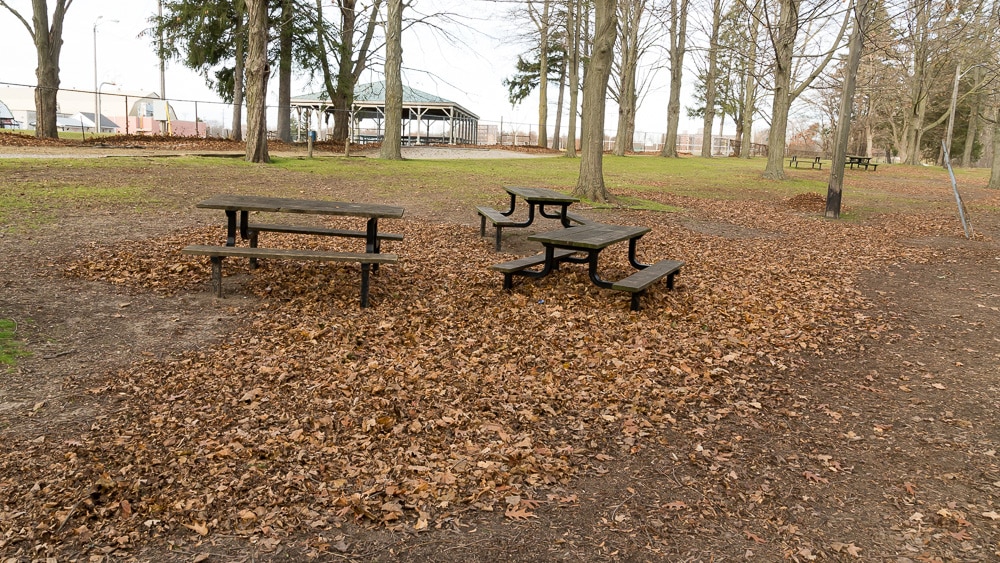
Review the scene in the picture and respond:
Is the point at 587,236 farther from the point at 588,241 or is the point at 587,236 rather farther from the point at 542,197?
the point at 542,197

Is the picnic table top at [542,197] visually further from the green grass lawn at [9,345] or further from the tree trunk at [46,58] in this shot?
the tree trunk at [46,58]

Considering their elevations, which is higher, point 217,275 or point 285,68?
point 285,68

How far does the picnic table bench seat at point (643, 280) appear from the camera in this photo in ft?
18.7

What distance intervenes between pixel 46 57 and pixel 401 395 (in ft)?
81.6

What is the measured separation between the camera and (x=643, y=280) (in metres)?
5.93

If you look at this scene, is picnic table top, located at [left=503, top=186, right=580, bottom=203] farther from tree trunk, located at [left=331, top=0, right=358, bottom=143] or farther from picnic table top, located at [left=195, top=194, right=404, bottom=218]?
tree trunk, located at [left=331, top=0, right=358, bottom=143]

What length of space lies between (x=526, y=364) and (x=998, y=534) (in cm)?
268

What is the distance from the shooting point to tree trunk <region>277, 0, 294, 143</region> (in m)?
25.2

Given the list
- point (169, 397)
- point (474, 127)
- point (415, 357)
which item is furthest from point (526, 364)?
point (474, 127)

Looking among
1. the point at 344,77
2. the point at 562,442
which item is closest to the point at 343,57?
the point at 344,77

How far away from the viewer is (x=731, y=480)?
336cm

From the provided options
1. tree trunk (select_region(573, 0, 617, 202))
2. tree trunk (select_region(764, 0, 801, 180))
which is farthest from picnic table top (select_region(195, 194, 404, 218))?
tree trunk (select_region(764, 0, 801, 180))

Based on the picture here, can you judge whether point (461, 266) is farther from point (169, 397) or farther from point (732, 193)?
point (732, 193)

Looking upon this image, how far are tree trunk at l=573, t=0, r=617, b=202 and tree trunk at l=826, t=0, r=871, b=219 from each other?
3975 millimetres
